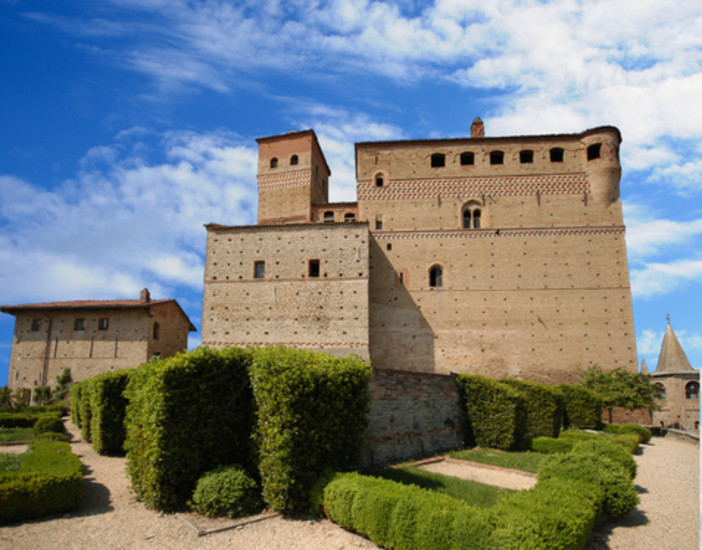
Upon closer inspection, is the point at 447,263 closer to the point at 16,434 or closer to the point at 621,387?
the point at 621,387

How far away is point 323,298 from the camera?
25.9m

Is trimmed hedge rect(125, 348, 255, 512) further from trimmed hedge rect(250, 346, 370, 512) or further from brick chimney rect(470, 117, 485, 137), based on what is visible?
brick chimney rect(470, 117, 485, 137)

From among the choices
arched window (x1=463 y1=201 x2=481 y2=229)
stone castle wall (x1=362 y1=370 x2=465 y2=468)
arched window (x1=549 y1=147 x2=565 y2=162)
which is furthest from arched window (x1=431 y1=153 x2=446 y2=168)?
stone castle wall (x1=362 y1=370 x2=465 y2=468)

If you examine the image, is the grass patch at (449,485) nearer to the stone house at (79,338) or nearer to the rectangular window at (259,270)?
the rectangular window at (259,270)

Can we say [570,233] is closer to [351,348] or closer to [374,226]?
[374,226]

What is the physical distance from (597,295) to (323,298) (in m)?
16.3

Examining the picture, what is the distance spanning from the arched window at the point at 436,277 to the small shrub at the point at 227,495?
21364 mm

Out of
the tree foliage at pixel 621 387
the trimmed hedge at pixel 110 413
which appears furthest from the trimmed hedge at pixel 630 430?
the trimmed hedge at pixel 110 413

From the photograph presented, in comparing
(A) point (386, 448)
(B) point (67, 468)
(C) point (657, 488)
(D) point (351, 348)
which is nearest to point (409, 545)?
(A) point (386, 448)

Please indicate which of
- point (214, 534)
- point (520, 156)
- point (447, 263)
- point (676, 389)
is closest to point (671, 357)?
point (676, 389)

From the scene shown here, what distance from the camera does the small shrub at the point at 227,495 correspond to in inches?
331

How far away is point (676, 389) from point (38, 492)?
1622 inches

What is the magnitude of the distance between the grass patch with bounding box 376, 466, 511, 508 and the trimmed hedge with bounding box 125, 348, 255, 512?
3453 mm

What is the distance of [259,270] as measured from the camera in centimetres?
2695
